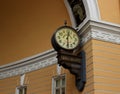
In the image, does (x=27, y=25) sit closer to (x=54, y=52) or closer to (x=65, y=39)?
(x=54, y=52)

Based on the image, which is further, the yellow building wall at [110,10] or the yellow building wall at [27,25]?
the yellow building wall at [27,25]

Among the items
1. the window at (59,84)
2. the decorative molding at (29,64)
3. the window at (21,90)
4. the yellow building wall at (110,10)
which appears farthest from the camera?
the window at (21,90)

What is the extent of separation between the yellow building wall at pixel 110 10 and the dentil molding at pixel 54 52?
268 millimetres

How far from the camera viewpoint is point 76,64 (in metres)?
7.06

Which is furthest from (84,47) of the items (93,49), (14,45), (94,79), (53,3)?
(14,45)

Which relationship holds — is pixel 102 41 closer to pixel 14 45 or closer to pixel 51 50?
pixel 51 50

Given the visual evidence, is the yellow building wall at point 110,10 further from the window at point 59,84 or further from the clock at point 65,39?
the window at point 59,84

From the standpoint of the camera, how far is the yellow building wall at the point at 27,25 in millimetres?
9242

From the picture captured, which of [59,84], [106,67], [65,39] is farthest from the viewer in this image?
[59,84]

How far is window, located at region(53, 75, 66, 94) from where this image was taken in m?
8.37

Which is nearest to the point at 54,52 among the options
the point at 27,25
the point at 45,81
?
the point at 45,81

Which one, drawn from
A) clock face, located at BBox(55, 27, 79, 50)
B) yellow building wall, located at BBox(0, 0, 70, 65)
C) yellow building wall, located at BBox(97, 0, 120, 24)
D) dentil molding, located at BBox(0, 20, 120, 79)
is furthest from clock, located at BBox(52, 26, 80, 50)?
yellow building wall, located at BBox(0, 0, 70, 65)

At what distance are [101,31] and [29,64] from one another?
3.22 metres

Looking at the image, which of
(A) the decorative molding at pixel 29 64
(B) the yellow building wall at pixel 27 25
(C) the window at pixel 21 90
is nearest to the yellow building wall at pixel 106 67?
(B) the yellow building wall at pixel 27 25
